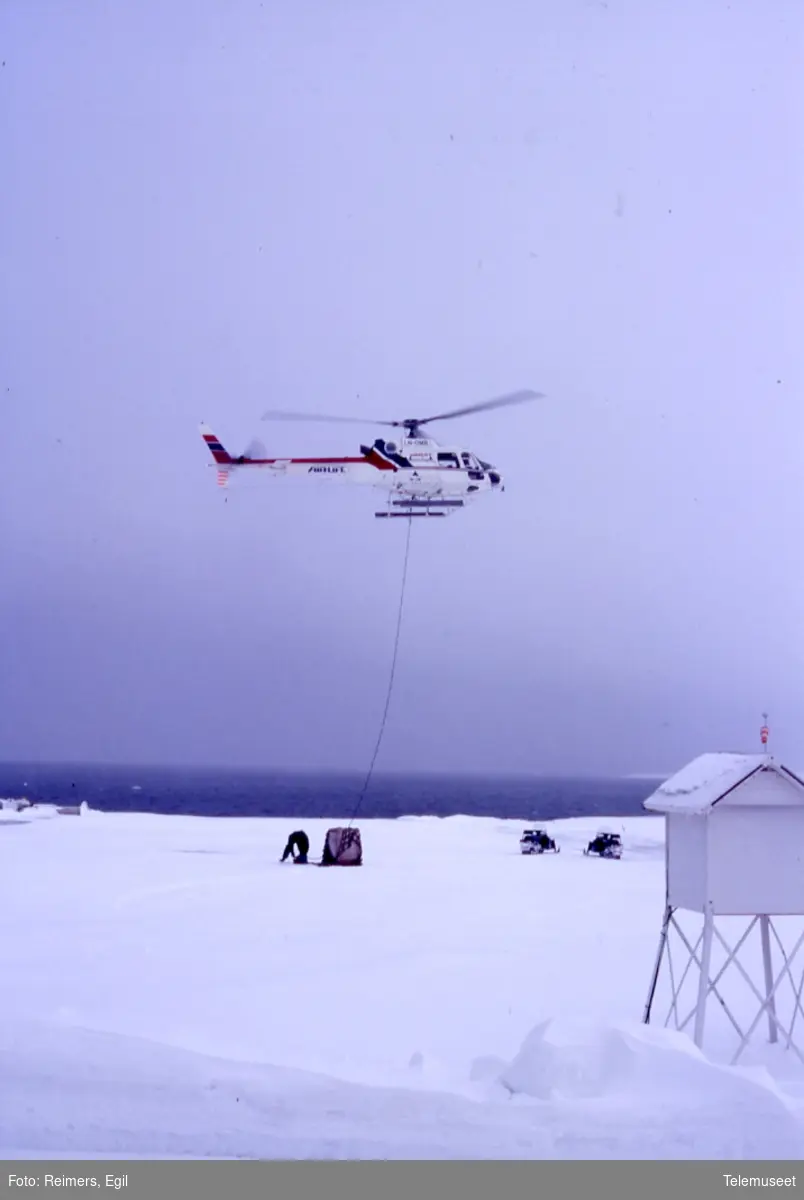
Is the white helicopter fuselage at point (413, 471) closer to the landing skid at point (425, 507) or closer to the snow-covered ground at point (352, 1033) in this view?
the landing skid at point (425, 507)

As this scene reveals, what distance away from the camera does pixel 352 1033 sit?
950 cm

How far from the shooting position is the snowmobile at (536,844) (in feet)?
87.4

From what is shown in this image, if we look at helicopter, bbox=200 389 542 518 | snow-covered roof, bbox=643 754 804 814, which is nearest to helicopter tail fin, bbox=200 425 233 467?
helicopter, bbox=200 389 542 518

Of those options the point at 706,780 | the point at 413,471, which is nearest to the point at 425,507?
the point at 413,471

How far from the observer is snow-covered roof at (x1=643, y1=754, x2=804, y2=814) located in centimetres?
919

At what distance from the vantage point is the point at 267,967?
39.7 feet

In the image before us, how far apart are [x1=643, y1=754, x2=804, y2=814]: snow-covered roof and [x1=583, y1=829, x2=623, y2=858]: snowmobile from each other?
16965 mm

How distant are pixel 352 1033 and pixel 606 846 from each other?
1810cm

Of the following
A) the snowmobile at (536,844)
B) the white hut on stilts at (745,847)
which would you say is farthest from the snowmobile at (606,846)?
the white hut on stilts at (745,847)

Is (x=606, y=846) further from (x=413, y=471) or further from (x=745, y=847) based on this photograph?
(x=745, y=847)

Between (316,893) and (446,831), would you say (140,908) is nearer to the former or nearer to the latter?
(316,893)

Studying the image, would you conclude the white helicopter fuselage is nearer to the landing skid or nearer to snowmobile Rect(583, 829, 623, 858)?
the landing skid
